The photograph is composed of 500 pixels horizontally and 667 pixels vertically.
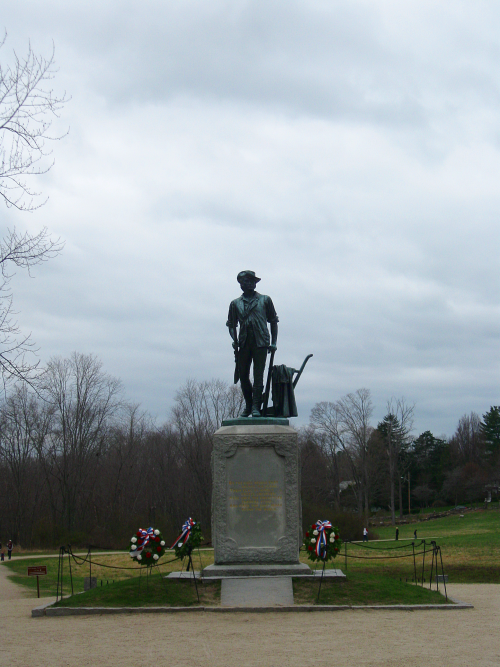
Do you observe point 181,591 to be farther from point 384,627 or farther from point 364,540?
point 364,540

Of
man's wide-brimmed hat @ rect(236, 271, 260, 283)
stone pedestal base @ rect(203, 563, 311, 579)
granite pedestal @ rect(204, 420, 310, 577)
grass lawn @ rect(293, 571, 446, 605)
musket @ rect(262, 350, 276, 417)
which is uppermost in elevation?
man's wide-brimmed hat @ rect(236, 271, 260, 283)

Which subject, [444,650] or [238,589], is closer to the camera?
[444,650]

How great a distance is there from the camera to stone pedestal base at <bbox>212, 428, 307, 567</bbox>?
1157 cm

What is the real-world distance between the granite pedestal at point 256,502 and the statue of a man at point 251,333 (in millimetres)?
884

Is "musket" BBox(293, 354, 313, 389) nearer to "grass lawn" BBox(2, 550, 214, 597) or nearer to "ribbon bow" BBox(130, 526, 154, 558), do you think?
"ribbon bow" BBox(130, 526, 154, 558)

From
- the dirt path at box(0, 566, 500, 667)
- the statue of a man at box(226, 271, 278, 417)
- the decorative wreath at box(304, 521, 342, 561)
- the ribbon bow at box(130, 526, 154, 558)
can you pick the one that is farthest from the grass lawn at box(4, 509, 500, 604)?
the statue of a man at box(226, 271, 278, 417)

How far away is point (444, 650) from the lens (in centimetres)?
759

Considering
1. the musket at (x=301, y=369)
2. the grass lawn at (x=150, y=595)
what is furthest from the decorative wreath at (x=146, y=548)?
the musket at (x=301, y=369)

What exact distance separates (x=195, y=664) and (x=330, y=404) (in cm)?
6454

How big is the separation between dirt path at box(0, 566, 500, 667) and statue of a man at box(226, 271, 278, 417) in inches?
167

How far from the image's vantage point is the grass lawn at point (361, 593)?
10.6 metres

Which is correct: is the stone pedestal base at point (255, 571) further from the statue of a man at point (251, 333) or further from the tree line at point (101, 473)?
the tree line at point (101, 473)

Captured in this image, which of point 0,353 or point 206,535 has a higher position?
point 0,353

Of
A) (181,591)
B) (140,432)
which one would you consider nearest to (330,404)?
(140,432)
